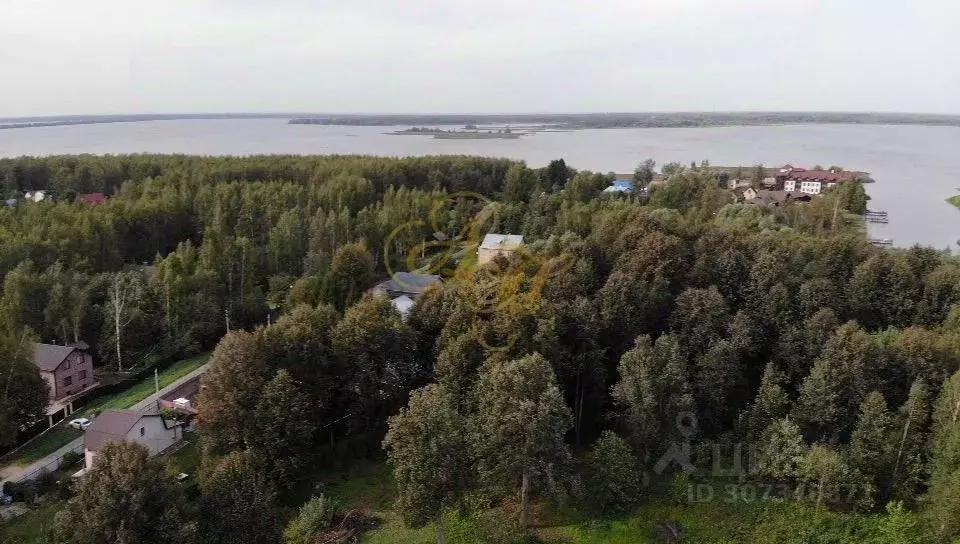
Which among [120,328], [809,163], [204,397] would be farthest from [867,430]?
[809,163]

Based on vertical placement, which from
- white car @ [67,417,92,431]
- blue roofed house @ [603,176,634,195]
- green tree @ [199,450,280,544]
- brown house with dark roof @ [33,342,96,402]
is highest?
blue roofed house @ [603,176,634,195]

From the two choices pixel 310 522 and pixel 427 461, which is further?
pixel 310 522

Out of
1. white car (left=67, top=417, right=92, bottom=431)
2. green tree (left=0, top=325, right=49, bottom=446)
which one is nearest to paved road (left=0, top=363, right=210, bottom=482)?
white car (left=67, top=417, right=92, bottom=431)

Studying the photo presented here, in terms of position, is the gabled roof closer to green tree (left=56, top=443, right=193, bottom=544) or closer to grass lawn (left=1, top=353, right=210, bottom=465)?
grass lawn (left=1, top=353, right=210, bottom=465)

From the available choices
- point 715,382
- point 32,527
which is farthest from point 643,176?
point 32,527

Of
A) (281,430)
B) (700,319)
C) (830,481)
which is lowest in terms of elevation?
(830,481)

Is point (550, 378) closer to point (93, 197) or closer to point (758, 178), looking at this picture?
point (93, 197)

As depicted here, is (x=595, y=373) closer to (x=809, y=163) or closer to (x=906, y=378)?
(x=906, y=378)
